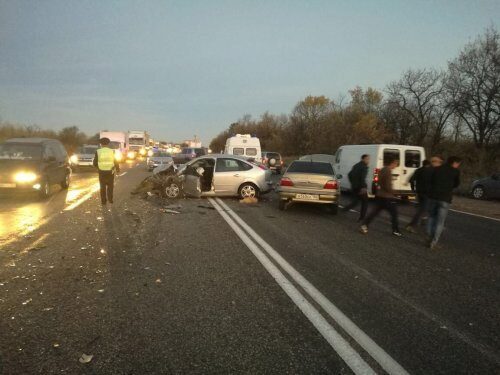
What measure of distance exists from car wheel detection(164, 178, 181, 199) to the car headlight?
12.7ft

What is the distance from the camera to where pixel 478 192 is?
61.7 feet

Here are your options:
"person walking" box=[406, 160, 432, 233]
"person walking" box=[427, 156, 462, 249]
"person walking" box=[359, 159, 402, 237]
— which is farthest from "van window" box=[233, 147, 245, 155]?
"person walking" box=[427, 156, 462, 249]

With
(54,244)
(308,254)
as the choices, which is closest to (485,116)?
(308,254)

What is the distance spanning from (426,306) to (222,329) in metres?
2.24

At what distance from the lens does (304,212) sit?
11469 mm

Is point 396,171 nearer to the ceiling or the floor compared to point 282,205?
nearer to the ceiling

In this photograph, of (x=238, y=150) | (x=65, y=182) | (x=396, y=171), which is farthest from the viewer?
(x=238, y=150)

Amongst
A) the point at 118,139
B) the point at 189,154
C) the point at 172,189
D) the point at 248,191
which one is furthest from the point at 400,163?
the point at 118,139

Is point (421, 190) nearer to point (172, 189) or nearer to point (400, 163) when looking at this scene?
point (400, 163)

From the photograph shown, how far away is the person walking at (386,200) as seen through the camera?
8.47 m

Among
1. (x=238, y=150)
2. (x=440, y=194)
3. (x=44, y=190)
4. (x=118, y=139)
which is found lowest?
(x=44, y=190)

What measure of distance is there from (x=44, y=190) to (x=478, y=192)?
1809 cm

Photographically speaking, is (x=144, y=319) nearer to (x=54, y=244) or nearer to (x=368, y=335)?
(x=368, y=335)

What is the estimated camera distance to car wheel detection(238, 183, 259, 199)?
13.3m
